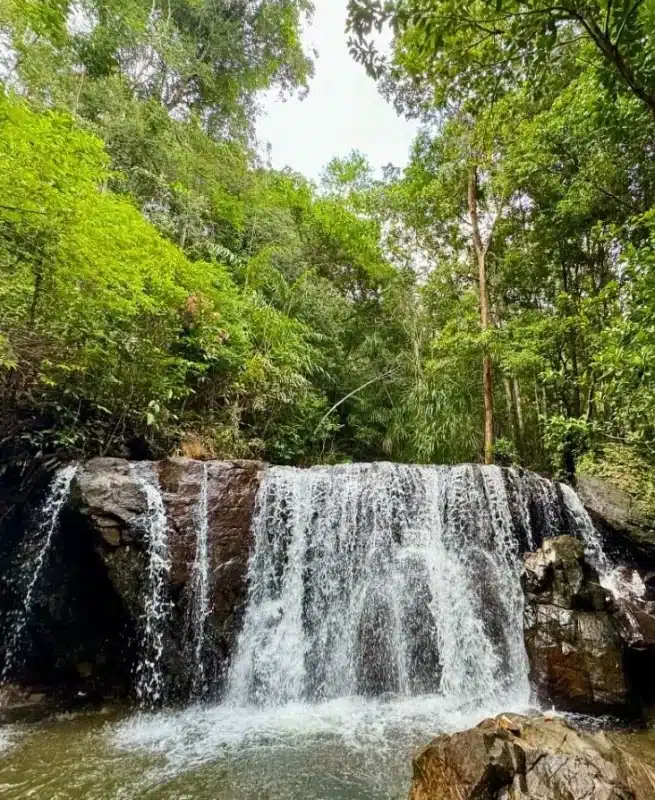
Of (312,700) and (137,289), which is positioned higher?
(137,289)

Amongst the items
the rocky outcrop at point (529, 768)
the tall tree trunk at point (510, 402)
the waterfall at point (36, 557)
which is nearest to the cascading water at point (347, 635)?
the waterfall at point (36, 557)

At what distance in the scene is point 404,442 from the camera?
36.6 feet

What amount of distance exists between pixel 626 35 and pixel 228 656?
20.1 feet

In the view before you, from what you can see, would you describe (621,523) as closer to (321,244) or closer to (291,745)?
(291,745)

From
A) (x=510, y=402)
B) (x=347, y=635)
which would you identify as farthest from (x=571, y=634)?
(x=510, y=402)

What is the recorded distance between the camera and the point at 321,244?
47.4 ft

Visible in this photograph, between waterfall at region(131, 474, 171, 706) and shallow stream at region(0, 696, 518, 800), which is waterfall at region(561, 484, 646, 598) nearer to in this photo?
shallow stream at region(0, 696, 518, 800)

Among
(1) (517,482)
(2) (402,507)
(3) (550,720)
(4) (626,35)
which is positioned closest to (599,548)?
(1) (517,482)

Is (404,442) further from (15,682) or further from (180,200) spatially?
(15,682)

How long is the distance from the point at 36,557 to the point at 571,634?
587 cm

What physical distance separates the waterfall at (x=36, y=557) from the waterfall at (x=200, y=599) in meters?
1.55

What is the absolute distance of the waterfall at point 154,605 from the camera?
4.66 metres

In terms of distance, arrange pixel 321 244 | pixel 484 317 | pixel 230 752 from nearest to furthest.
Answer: pixel 230 752
pixel 484 317
pixel 321 244

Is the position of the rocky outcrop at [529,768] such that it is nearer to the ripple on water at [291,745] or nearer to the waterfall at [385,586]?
the ripple on water at [291,745]
